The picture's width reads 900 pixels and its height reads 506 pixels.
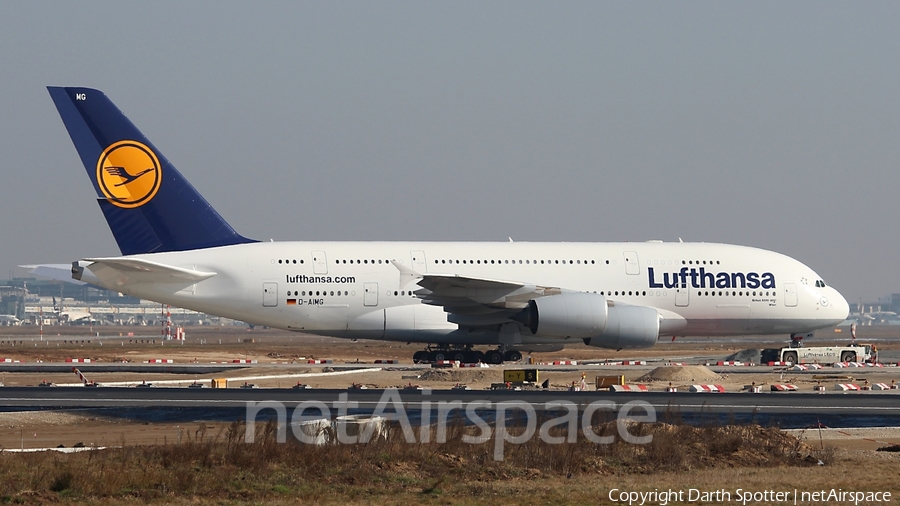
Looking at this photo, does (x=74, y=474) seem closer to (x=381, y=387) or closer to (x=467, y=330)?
(x=381, y=387)

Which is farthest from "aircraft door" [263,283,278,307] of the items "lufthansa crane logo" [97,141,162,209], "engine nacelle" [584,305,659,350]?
"engine nacelle" [584,305,659,350]

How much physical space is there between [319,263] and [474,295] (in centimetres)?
593

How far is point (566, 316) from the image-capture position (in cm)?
3966

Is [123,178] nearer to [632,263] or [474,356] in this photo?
[474,356]

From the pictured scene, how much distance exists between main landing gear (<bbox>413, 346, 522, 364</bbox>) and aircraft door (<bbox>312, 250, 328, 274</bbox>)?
5.40 meters

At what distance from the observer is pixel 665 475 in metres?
17.1

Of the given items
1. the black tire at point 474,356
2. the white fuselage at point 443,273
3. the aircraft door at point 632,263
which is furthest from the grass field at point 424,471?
the aircraft door at point 632,263

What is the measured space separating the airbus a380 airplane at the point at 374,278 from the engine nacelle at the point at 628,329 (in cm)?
5

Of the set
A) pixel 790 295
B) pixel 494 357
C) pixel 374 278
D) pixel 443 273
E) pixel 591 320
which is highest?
pixel 443 273

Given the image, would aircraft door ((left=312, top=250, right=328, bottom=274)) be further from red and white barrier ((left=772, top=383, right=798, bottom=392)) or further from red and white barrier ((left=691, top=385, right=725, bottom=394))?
red and white barrier ((left=772, top=383, right=798, bottom=392))

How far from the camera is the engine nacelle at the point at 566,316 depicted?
39.6 metres

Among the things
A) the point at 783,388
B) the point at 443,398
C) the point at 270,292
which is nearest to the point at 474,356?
the point at 270,292

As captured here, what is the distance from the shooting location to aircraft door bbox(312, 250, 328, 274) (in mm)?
41562

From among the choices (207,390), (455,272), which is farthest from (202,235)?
(207,390)
